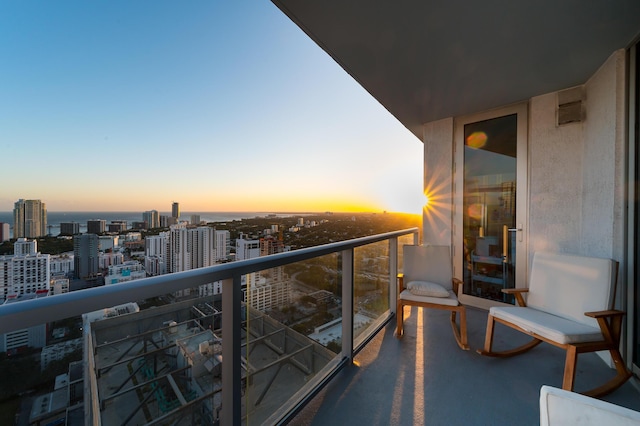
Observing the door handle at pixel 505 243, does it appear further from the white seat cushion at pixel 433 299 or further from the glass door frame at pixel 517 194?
the white seat cushion at pixel 433 299

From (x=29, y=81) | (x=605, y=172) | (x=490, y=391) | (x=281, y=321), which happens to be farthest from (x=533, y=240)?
(x=29, y=81)

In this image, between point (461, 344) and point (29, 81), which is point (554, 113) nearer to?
point (461, 344)

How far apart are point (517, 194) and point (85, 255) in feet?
16.8

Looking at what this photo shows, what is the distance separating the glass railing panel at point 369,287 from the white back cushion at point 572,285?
4.91 ft

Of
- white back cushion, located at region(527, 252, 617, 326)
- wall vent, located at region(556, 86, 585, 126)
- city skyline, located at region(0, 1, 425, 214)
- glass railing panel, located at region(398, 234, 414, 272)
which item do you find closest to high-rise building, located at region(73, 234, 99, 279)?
city skyline, located at region(0, 1, 425, 214)

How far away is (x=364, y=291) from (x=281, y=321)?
50.6 inches

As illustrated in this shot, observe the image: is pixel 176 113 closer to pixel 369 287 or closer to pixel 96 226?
pixel 96 226

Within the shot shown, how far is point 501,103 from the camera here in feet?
11.9

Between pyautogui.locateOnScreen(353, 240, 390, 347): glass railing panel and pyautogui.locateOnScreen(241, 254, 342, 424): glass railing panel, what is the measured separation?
35cm

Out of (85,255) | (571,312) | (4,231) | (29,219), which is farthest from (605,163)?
(29,219)

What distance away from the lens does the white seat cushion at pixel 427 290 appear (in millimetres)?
2887

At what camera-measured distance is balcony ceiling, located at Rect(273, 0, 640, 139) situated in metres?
2.00

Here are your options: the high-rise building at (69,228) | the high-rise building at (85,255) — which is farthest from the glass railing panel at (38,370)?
the high-rise building at (69,228)

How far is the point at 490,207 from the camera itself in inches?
151
